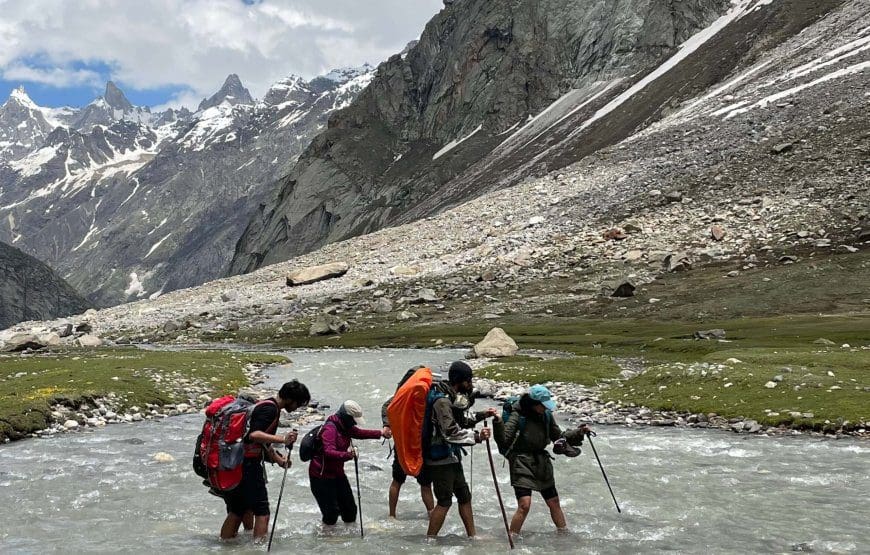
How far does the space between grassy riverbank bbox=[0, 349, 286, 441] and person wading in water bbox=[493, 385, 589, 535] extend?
19.7 meters

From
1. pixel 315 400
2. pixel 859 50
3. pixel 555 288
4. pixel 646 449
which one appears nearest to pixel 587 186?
pixel 555 288

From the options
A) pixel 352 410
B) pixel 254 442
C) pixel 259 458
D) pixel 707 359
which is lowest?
pixel 707 359

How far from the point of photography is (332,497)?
14.4m

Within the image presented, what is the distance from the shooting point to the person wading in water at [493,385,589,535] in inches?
545

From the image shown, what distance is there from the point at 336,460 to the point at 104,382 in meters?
24.2

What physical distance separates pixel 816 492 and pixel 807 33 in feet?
406

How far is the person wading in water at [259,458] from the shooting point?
498 inches

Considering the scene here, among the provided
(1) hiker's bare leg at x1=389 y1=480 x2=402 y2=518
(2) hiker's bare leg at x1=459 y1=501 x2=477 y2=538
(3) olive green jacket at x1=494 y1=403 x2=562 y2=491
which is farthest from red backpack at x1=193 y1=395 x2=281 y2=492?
(3) olive green jacket at x1=494 y1=403 x2=562 y2=491

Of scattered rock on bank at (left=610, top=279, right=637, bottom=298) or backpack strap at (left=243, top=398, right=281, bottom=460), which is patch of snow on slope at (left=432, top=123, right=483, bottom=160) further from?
backpack strap at (left=243, top=398, right=281, bottom=460)

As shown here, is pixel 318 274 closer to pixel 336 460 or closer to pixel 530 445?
pixel 336 460

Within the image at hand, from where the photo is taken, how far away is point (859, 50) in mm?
97000

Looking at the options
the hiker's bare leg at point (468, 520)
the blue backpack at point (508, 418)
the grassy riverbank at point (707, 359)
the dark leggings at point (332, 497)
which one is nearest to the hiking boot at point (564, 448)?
the blue backpack at point (508, 418)

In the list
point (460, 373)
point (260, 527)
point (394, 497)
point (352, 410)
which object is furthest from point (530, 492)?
point (260, 527)

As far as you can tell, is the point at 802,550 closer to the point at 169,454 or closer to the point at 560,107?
the point at 169,454
